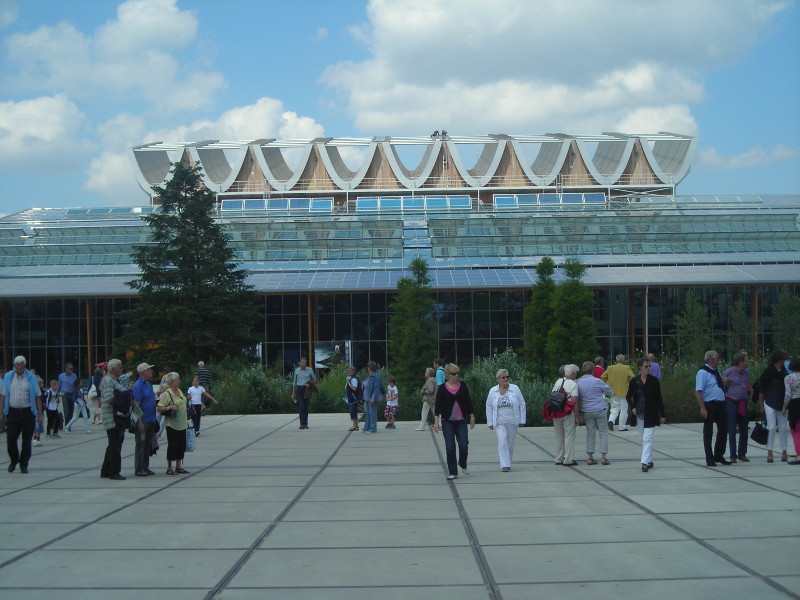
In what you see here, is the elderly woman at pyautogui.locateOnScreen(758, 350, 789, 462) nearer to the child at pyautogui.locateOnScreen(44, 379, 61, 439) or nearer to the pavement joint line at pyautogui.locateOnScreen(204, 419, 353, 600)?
the pavement joint line at pyautogui.locateOnScreen(204, 419, 353, 600)

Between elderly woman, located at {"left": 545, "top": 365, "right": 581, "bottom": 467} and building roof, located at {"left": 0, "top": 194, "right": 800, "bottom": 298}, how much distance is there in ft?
92.8

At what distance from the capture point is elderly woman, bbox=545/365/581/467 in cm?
1366

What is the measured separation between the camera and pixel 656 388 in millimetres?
13445

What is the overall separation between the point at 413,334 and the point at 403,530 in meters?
19.6

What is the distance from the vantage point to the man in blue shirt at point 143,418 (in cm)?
1338

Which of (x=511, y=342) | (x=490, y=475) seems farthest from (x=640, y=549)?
(x=511, y=342)

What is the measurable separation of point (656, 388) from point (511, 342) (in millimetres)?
33251

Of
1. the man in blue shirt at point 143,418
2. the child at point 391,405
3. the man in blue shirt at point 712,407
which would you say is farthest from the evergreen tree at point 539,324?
the man in blue shirt at point 143,418

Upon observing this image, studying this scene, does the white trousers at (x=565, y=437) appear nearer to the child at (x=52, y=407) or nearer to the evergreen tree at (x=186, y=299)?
the child at (x=52, y=407)

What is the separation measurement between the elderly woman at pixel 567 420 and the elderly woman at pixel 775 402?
9.51 ft

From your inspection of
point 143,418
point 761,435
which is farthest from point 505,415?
point 143,418

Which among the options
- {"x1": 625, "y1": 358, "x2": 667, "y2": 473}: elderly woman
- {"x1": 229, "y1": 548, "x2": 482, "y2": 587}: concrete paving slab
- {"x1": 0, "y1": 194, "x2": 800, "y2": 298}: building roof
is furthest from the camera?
{"x1": 0, "y1": 194, "x2": 800, "y2": 298}: building roof

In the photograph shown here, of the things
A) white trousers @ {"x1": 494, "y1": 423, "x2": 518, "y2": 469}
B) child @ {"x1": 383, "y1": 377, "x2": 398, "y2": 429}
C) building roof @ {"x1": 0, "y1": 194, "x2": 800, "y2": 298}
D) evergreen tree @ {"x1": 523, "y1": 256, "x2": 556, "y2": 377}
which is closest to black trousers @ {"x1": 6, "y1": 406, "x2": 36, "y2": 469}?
white trousers @ {"x1": 494, "y1": 423, "x2": 518, "y2": 469}

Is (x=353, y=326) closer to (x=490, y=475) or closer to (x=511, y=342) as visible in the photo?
(x=511, y=342)
